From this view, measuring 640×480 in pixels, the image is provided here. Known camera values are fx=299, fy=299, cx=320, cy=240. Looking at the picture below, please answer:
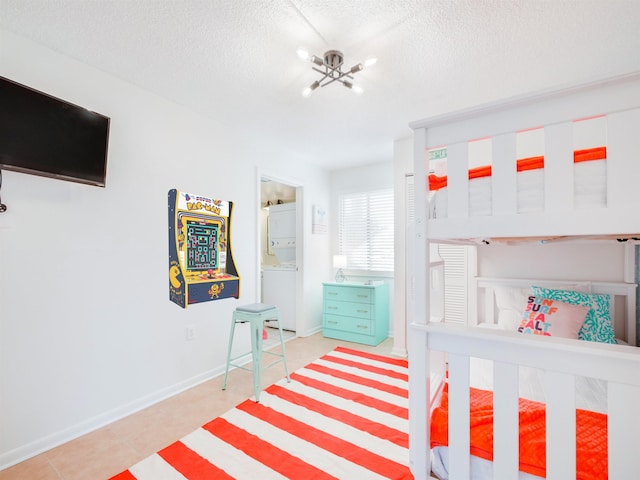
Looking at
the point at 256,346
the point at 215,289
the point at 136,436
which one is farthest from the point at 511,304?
the point at 136,436

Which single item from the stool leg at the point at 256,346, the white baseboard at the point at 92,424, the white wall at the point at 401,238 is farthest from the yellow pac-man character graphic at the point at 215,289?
the white wall at the point at 401,238

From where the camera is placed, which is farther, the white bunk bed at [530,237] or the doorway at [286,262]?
the doorway at [286,262]

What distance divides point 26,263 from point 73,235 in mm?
281

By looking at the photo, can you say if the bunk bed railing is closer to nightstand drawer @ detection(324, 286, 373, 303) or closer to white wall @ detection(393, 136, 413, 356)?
white wall @ detection(393, 136, 413, 356)

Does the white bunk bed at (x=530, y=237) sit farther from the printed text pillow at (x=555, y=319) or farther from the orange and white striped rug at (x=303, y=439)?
the printed text pillow at (x=555, y=319)

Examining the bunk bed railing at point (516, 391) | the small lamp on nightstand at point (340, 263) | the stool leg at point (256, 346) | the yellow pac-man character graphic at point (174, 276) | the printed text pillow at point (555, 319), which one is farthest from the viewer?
the small lamp on nightstand at point (340, 263)

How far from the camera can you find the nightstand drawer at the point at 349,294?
3.78m

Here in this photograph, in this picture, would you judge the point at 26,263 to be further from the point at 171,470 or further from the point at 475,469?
the point at 475,469

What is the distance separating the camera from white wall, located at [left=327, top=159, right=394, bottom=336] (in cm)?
420

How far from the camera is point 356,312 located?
386 centimetres

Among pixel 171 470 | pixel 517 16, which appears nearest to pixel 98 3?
pixel 517 16

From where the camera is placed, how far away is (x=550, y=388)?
86 cm

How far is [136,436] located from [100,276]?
1.08 metres

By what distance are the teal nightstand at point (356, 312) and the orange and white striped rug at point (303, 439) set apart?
1.06 metres
